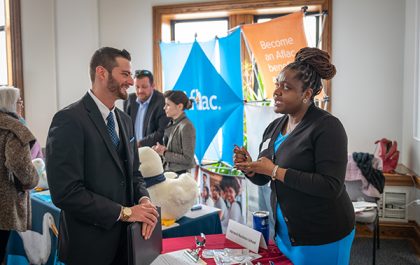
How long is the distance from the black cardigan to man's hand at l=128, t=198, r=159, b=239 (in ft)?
1.61

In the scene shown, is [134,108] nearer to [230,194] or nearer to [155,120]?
[155,120]

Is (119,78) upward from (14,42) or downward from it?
downward

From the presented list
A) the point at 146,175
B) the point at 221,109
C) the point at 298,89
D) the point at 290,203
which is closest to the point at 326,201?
the point at 290,203

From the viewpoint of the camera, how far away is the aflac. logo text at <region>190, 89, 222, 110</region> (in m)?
3.72

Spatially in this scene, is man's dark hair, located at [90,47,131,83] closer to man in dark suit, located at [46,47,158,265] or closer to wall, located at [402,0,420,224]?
man in dark suit, located at [46,47,158,265]

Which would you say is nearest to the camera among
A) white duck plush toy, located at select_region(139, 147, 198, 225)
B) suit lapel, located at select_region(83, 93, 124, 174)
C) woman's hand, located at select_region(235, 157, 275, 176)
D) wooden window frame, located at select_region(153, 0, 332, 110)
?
suit lapel, located at select_region(83, 93, 124, 174)

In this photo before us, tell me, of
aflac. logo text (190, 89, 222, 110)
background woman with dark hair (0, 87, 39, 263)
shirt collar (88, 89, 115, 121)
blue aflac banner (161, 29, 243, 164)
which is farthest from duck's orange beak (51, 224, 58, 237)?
aflac. logo text (190, 89, 222, 110)

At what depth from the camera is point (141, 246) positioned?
1.31 meters

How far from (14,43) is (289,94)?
3695 mm

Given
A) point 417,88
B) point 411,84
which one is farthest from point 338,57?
point 417,88

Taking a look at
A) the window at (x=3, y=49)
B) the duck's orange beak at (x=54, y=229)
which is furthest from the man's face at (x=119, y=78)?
the window at (x=3, y=49)

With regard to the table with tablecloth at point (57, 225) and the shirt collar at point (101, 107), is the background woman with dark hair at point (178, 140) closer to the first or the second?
the table with tablecloth at point (57, 225)

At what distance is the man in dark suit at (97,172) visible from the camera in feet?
4.25

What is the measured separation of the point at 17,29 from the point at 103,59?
3.35 meters
